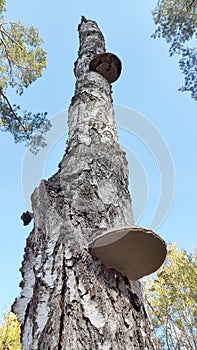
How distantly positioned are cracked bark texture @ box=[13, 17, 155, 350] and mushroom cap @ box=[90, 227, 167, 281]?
0.04 m

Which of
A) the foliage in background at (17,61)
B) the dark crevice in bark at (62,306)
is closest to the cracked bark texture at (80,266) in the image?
the dark crevice in bark at (62,306)

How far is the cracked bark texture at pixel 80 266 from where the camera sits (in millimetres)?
832

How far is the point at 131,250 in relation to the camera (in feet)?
3.09

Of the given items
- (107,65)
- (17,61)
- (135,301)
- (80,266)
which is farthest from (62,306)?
(17,61)

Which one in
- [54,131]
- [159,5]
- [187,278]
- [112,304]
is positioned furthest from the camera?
[187,278]

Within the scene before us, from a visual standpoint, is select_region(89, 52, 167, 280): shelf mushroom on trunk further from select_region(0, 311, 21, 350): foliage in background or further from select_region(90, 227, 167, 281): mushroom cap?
select_region(0, 311, 21, 350): foliage in background

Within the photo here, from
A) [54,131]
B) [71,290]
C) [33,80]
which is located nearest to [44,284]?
[71,290]

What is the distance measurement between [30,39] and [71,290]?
6227mm

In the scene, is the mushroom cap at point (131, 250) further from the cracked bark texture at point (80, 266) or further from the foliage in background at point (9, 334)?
the foliage in background at point (9, 334)

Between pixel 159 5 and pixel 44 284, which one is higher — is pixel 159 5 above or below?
above

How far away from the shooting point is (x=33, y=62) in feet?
20.1

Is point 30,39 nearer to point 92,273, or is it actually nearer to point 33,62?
point 33,62

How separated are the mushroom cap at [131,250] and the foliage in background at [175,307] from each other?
6.89 meters

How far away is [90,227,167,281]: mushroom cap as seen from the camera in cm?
91
